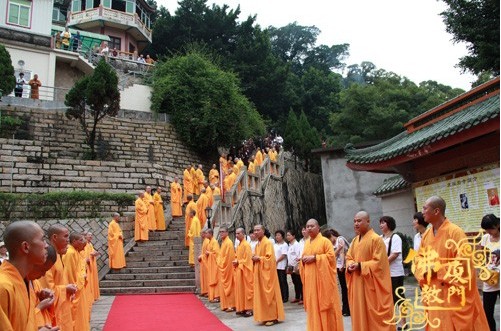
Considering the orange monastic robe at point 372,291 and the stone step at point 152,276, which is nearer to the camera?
the orange monastic robe at point 372,291

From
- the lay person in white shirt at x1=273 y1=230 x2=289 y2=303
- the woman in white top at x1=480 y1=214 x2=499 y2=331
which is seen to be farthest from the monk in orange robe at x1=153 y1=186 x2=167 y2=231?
the woman in white top at x1=480 y1=214 x2=499 y2=331

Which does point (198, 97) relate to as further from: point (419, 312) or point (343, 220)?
point (419, 312)

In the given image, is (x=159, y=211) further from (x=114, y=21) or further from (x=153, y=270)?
(x=114, y=21)

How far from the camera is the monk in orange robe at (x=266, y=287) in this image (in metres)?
7.65

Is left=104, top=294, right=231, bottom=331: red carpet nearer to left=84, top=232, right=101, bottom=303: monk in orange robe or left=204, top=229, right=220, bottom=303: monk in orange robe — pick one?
left=204, top=229, right=220, bottom=303: monk in orange robe

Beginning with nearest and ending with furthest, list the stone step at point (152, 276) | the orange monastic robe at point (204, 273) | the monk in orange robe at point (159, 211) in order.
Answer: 1. the orange monastic robe at point (204, 273)
2. the stone step at point (152, 276)
3. the monk in orange robe at point (159, 211)

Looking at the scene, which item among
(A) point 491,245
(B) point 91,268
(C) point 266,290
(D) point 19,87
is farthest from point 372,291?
(D) point 19,87

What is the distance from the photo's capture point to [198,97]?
23938mm

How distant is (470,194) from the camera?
7793 millimetres

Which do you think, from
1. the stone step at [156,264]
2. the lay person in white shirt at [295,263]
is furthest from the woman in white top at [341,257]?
the stone step at [156,264]

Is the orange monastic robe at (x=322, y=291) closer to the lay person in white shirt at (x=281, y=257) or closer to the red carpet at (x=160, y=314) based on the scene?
the red carpet at (x=160, y=314)

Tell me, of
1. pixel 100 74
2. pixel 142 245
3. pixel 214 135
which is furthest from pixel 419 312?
pixel 214 135

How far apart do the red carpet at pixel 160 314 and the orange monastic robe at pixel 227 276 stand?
1.41ft

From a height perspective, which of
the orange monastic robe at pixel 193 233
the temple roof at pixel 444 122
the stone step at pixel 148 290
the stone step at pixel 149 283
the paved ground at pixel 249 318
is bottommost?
the paved ground at pixel 249 318
